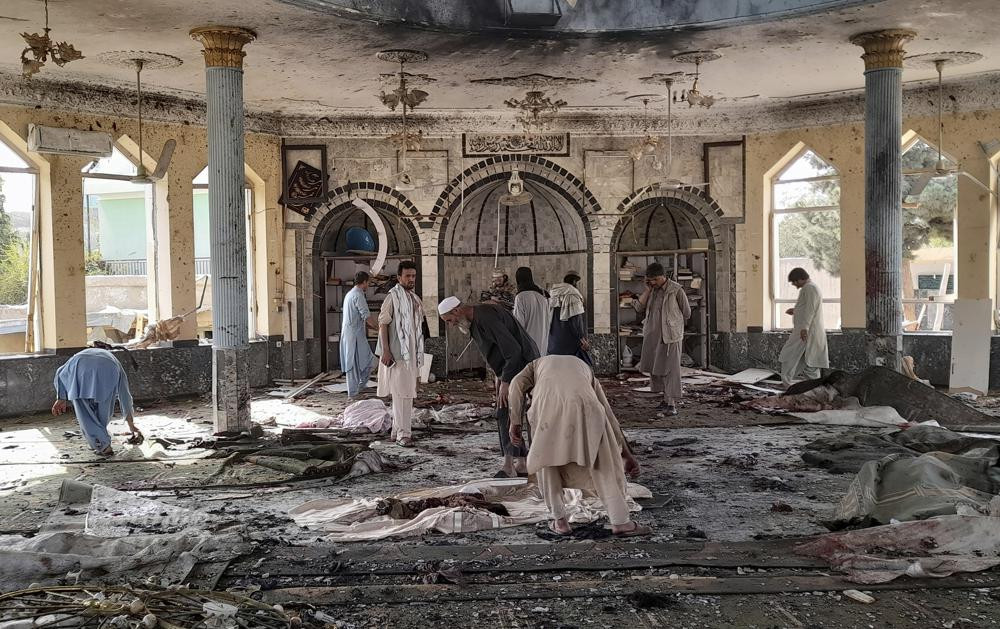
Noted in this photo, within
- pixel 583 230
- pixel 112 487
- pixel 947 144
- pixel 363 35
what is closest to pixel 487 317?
pixel 112 487

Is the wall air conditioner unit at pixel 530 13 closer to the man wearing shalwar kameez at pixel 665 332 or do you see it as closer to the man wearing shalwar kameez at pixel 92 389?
the man wearing shalwar kameez at pixel 665 332

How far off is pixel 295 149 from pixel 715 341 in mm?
6982

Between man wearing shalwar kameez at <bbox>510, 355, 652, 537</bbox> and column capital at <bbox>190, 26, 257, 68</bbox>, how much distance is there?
5015 mm

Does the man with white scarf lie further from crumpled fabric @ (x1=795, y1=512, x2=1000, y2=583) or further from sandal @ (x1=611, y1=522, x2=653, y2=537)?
crumpled fabric @ (x1=795, y1=512, x2=1000, y2=583)

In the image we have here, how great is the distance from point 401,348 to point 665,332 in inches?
124

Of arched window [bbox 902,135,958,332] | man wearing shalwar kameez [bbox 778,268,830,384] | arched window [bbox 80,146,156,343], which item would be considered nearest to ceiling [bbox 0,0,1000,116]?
arched window [bbox 80,146,156,343]

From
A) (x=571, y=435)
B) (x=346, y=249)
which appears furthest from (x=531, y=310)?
(x=346, y=249)

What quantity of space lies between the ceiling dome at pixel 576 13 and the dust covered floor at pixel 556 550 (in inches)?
156

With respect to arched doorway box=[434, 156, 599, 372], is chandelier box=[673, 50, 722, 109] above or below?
above

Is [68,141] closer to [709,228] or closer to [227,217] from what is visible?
[227,217]

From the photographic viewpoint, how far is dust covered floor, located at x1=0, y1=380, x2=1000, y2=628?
4.09 m

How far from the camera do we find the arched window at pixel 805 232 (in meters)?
12.9

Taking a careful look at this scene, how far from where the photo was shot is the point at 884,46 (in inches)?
346

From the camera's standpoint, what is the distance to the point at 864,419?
345 inches
